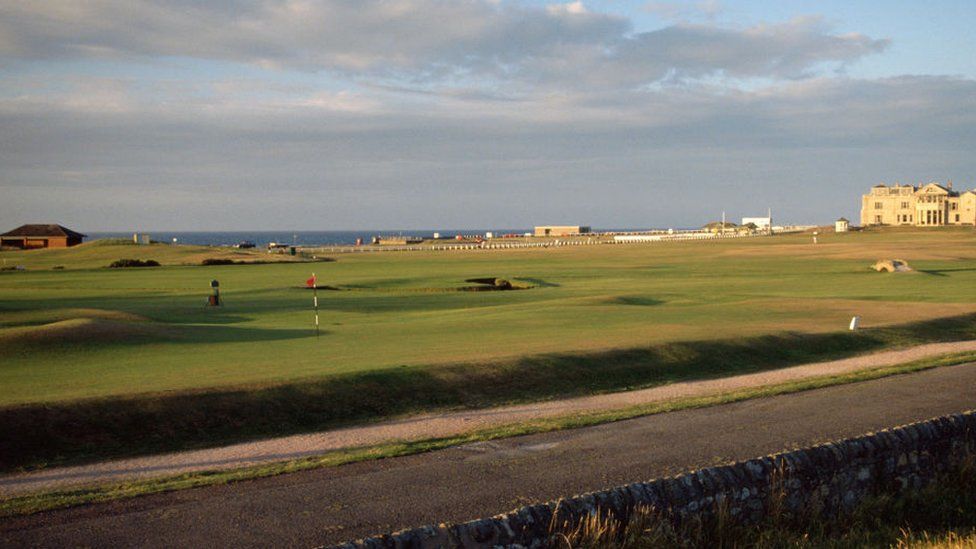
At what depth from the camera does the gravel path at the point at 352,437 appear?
13.5 metres

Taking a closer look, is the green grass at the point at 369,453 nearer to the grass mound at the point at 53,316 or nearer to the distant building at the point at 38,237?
the grass mound at the point at 53,316

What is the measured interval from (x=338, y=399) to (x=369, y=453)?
408 cm

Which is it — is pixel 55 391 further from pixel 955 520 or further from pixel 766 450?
pixel 955 520

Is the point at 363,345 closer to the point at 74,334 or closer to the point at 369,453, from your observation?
the point at 74,334

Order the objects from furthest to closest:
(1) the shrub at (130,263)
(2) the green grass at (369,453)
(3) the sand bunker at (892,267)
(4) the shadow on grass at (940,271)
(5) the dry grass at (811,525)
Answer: (1) the shrub at (130,263) < (3) the sand bunker at (892,267) < (4) the shadow on grass at (940,271) < (2) the green grass at (369,453) < (5) the dry grass at (811,525)

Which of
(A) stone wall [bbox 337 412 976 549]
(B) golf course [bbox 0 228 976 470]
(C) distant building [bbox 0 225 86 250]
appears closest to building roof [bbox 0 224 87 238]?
(C) distant building [bbox 0 225 86 250]

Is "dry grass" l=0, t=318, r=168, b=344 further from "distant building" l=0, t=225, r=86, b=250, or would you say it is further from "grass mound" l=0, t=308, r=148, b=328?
"distant building" l=0, t=225, r=86, b=250

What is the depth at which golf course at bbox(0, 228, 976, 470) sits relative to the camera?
650 inches

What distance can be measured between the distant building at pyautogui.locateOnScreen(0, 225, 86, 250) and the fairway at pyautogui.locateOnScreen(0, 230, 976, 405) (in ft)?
160

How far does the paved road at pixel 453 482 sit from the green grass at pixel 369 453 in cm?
33

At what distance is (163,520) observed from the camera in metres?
10.9

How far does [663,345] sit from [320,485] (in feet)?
47.3

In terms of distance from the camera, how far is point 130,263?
260 ft

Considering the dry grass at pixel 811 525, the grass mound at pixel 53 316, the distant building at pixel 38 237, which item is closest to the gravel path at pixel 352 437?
the dry grass at pixel 811 525
